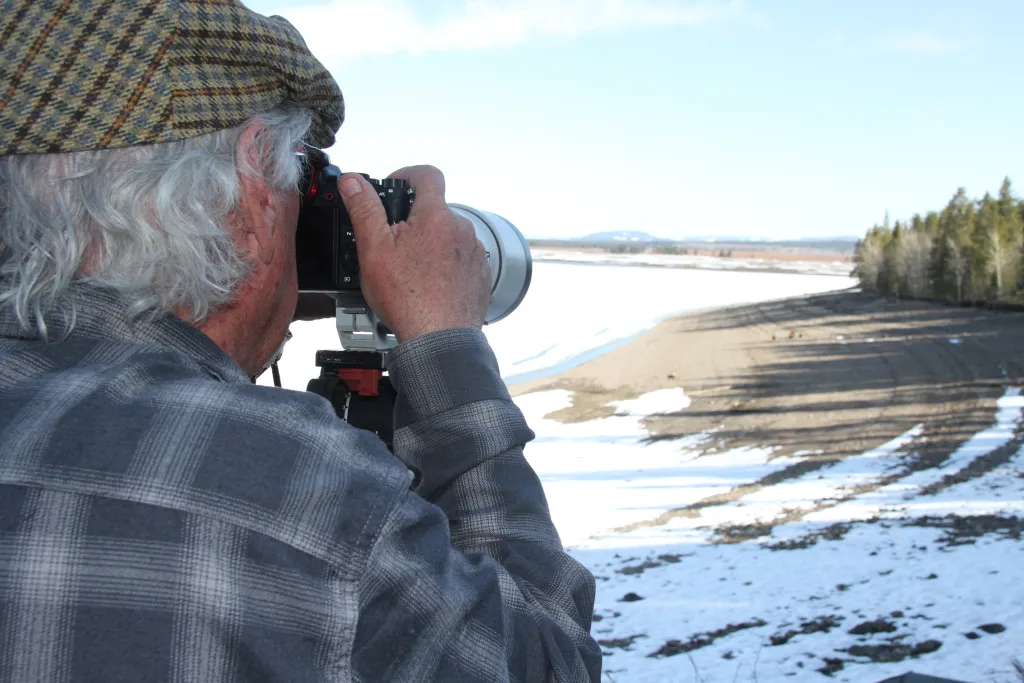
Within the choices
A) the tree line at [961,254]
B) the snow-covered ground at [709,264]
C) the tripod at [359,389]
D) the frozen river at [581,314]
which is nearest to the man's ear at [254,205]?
the tripod at [359,389]

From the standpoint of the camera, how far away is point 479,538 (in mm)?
1055

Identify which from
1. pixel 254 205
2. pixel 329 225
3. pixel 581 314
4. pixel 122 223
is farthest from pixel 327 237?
pixel 581 314

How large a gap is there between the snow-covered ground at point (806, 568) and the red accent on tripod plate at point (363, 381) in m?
3.13

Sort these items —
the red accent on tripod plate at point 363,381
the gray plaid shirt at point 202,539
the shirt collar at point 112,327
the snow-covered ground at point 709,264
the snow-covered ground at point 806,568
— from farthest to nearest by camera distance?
1. the snow-covered ground at point 709,264
2. the snow-covered ground at point 806,568
3. the red accent on tripod plate at point 363,381
4. the shirt collar at point 112,327
5. the gray plaid shirt at point 202,539

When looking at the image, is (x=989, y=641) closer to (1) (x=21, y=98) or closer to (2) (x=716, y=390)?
(1) (x=21, y=98)

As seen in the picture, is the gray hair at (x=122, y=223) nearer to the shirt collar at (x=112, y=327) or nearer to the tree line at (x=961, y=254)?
the shirt collar at (x=112, y=327)

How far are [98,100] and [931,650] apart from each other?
17.1ft

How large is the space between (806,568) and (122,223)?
6.71 metres

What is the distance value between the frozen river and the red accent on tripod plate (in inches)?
217

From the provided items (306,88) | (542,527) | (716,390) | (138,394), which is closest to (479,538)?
(542,527)

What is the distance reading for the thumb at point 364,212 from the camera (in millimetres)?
1210

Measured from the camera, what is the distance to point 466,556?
3.11 ft

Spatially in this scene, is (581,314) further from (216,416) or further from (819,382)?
(216,416)

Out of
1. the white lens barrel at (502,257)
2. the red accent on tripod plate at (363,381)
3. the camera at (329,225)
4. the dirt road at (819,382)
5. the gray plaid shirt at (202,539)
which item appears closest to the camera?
the gray plaid shirt at (202,539)
